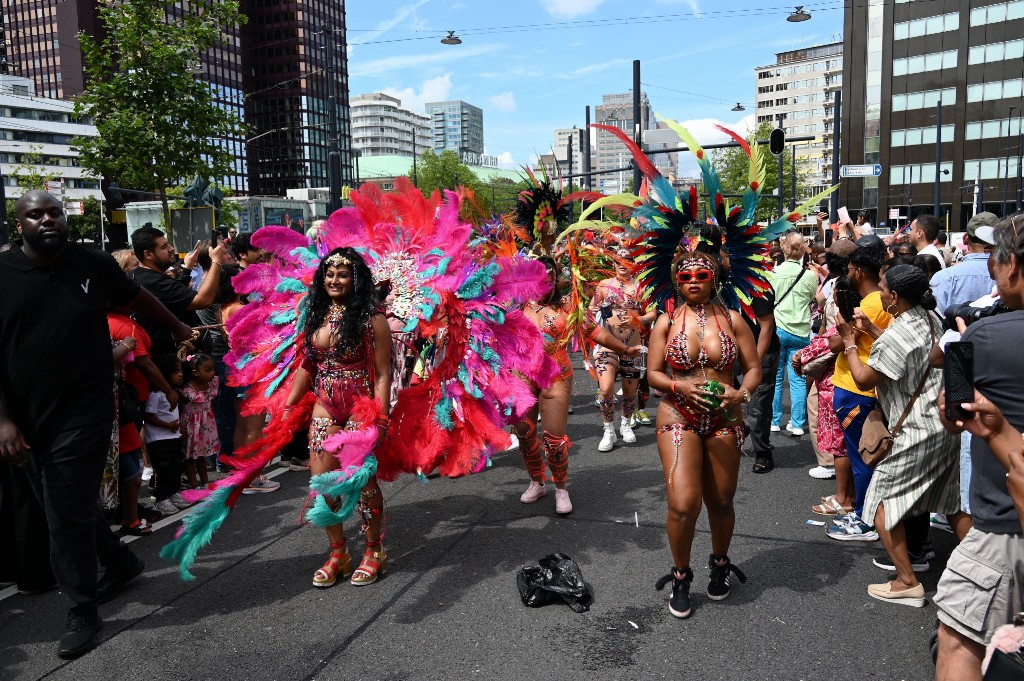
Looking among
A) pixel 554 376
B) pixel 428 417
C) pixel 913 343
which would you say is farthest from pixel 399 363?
pixel 913 343

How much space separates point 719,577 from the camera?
3.96 meters

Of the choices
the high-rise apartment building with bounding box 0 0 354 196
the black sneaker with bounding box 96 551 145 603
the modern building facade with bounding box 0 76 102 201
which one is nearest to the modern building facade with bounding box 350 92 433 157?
the high-rise apartment building with bounding box 0 0 354 196

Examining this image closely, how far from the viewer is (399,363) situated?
4.65m

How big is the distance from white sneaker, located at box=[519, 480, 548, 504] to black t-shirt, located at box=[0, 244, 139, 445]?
9.70 ft

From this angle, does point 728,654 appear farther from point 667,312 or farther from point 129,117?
point 129,117

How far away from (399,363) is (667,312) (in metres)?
1.65

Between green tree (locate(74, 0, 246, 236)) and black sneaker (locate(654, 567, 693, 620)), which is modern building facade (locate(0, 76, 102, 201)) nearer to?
green tree (locate(74, 0, 246, 236))

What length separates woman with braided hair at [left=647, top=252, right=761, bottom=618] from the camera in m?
3.77

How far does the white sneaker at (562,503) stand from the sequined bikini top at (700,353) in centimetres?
178

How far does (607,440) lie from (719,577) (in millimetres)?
3153

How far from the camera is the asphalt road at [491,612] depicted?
3391 millimetres

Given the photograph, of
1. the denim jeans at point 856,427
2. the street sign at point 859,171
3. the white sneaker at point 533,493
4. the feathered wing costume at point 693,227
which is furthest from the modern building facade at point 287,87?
the denim jeans at point 856,427

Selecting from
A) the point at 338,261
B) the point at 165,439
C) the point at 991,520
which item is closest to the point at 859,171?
the point at 338,261

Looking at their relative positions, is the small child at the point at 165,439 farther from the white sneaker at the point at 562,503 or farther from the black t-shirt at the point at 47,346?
the white sneaker at the point at 562,503
